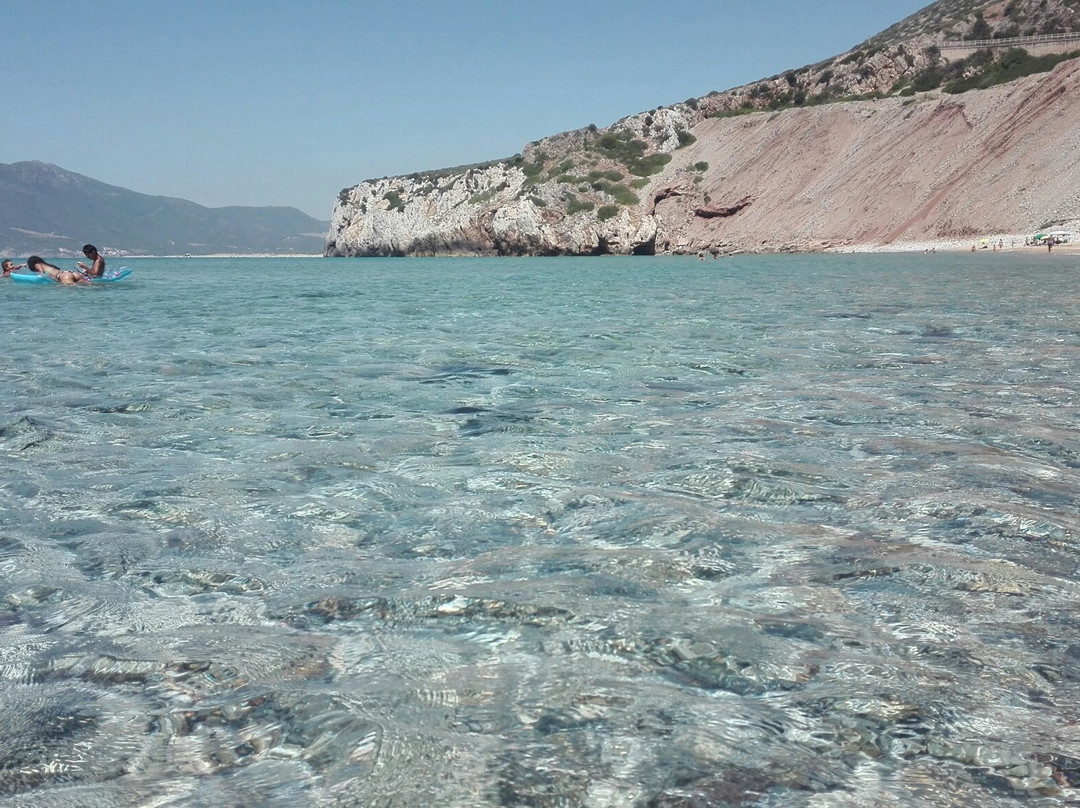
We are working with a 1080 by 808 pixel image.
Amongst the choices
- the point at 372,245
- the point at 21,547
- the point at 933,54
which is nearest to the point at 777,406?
the point at 21,547

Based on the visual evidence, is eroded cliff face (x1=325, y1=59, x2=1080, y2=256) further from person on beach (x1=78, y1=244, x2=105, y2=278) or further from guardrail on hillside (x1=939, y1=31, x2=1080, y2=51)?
person on beach (x1=78, y1=244, x2=105, y2=278)

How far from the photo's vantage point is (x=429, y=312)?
19297 millimetres

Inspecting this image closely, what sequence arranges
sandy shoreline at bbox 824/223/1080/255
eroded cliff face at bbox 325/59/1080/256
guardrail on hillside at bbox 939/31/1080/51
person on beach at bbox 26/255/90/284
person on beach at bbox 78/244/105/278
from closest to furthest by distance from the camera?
person on beach at bbox 26/255/90/284 < person on beach at bbox 78/244/105/278 < sandy shoreline at bbox 824/223/1080/255 < eroded cliff face at bbox 325/59/1080/256 < guardrail on hillside at bbox 939/31/1080/51

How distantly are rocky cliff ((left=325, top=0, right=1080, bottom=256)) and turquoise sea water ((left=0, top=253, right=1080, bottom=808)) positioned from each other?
1959 inches

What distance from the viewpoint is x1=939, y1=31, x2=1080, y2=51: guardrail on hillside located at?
6550 centimetres

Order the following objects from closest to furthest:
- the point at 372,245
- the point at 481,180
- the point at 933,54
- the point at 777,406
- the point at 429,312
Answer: the point at 777,406 < the point at 429,312 < the point at 933,54 < the point at 481,180 < the point at 372,245

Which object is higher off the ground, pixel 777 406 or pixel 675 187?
pixel 675 187

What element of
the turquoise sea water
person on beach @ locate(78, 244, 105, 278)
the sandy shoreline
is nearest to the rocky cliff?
the sandy shoreline

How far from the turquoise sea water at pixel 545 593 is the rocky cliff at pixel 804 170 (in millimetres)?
49763

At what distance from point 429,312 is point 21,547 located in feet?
50.4

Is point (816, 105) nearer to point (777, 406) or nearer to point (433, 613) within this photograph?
point (777, 406)

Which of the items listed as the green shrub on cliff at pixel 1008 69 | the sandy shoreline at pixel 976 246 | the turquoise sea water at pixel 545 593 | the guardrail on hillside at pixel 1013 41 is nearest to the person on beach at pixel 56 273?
the turquoise sea water at pixel 545 593

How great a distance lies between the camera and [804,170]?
223 ft

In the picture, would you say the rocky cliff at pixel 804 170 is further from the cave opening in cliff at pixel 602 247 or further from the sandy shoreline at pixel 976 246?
the sandy shoreline at pixel 976 246
